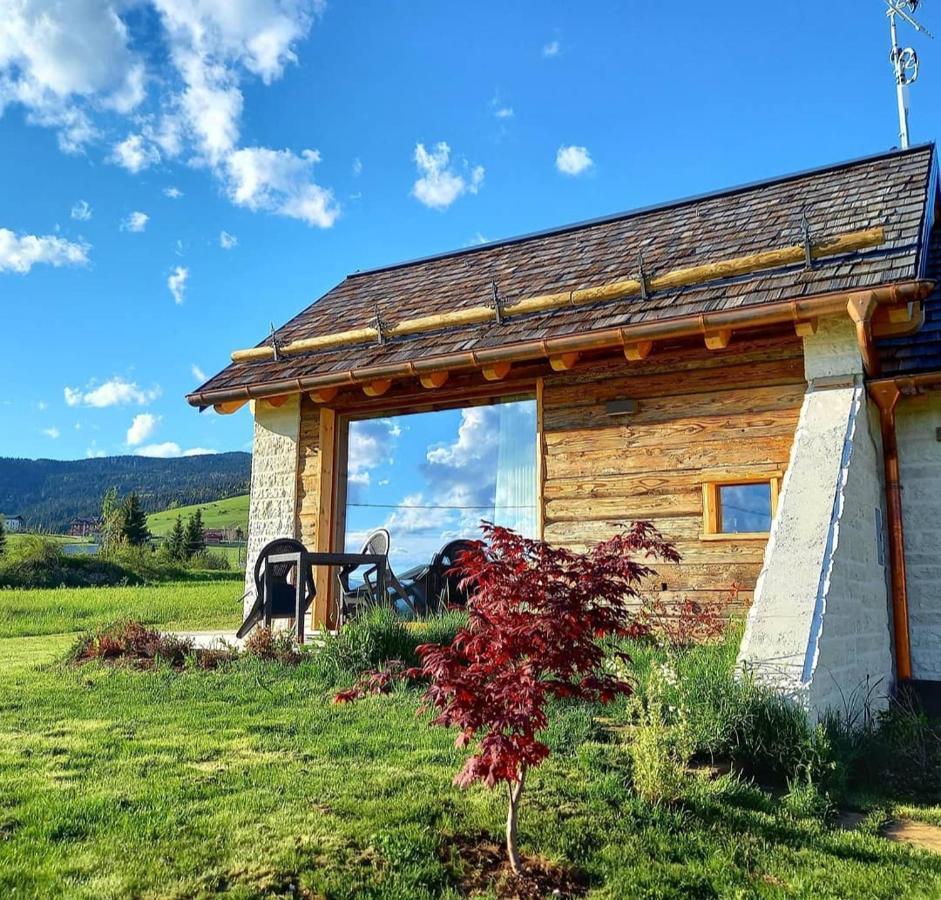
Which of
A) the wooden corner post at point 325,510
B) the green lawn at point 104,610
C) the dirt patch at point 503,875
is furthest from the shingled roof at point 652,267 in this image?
the dirt patch at point 503,875

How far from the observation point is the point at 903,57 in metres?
10.8

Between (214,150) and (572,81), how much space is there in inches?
222

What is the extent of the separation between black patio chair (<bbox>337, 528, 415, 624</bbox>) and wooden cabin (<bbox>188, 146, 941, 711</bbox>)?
47cm

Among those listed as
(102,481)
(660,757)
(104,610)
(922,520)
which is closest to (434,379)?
(922,520)

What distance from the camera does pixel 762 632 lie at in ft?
15.8

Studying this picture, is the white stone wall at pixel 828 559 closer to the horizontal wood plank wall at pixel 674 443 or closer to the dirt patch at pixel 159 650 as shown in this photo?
the horizontal wood plank wall at pixel 674 443

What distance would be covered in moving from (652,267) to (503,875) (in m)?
6.97

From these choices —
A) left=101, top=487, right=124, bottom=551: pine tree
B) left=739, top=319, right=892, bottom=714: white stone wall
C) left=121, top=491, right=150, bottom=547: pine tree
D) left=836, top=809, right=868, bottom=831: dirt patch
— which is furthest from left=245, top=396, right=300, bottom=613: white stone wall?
left=121, top=491, right=150, bottom=547: pine tree

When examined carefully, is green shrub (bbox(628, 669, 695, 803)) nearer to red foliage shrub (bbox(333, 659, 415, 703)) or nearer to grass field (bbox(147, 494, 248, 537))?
red foliage shrub (bbox(333, 659, 415, 703))

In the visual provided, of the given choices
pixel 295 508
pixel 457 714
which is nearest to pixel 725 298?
pixel 457 714

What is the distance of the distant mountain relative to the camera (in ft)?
301

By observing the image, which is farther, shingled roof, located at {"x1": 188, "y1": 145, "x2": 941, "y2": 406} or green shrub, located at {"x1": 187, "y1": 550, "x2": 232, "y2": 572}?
green shrub, located at {"x1": 187, "y1": 550, "x2": 232, "y2": 572}

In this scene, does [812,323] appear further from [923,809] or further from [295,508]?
[295,508]

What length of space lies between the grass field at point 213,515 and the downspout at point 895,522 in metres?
60.0
